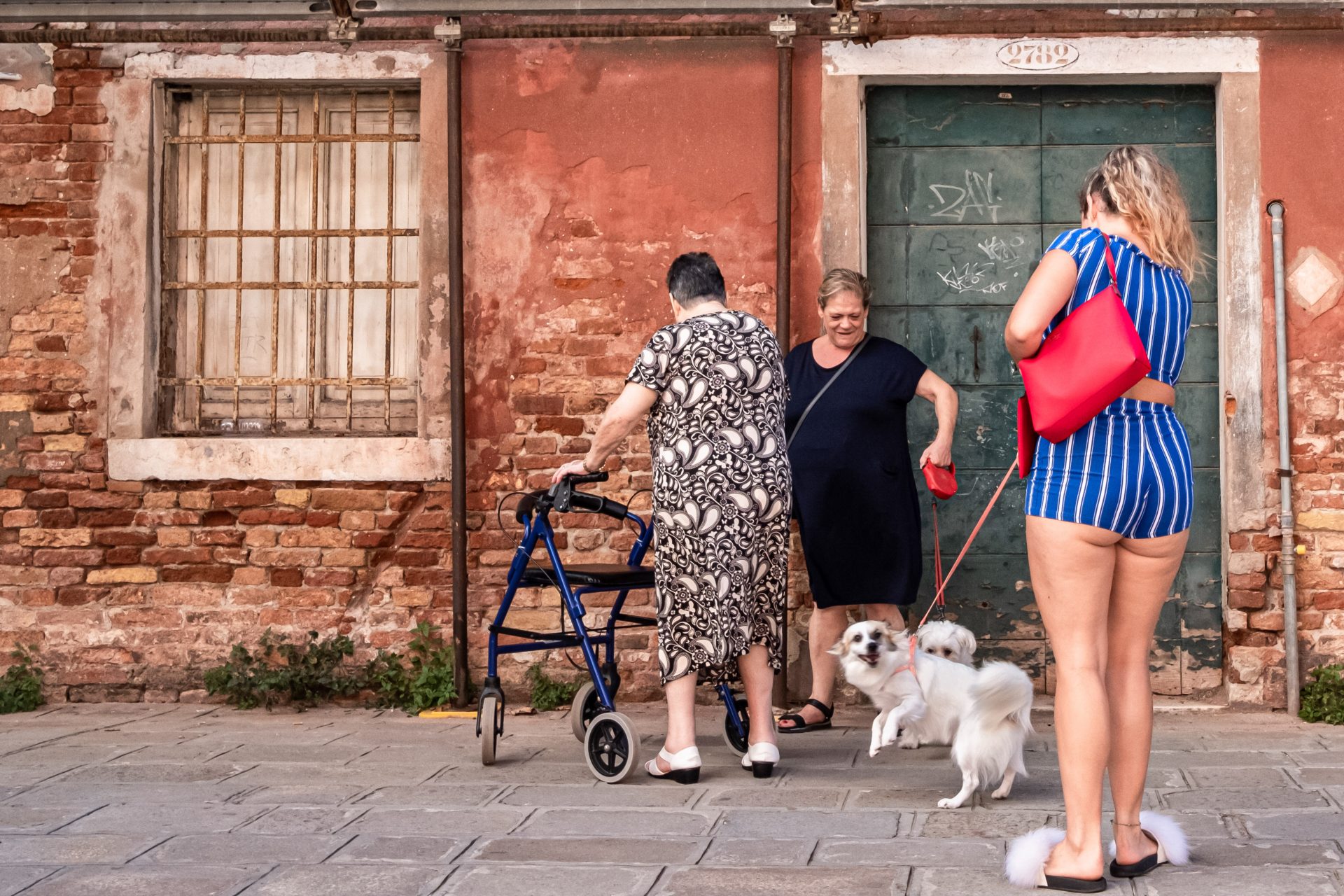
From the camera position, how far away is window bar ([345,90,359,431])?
7.14 meters

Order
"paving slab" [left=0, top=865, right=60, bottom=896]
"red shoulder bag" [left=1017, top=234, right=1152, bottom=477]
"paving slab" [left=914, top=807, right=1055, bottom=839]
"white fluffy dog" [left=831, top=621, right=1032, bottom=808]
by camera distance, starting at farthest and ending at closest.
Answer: "white fluffy dog" [left=831, top=621, right=1032, bottom=808]
"paving slab" [left=914, top=807, right=1055, bottom=839]
"paving slab" [left=0, top=865, right=60, bottom=896]
"red shoulder bag" [left=1017, top=234, right=1152, bottom=477]

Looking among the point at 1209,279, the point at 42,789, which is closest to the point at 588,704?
the point at 42,789

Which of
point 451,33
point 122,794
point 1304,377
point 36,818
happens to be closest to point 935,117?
point 1304,377

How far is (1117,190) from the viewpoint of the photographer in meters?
3.64

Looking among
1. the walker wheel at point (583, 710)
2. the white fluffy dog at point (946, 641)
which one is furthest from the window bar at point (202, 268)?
the white fluffy dog at point (946, 641)

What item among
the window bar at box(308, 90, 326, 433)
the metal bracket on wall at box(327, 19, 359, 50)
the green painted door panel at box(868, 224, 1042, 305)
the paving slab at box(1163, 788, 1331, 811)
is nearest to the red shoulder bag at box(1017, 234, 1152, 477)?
the paving slab at box(1163, 788, 1331, 811)

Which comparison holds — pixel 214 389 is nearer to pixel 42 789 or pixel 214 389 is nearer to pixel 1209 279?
pixel 42 789

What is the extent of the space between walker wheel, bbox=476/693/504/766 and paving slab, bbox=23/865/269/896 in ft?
4.78

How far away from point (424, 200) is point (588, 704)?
2.54m

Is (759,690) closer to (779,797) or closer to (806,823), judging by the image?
(779,797)

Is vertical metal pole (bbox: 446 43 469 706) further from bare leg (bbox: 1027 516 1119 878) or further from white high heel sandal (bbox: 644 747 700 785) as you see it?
bare leg (bbox: 1027 516 1119 878)

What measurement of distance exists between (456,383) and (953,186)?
2.47 metres

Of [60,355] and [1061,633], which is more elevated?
[60,355]

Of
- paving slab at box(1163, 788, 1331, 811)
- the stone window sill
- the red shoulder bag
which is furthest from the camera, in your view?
the stone window sill
